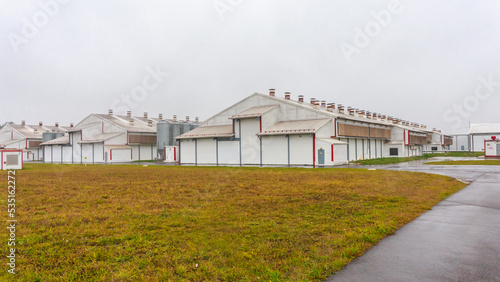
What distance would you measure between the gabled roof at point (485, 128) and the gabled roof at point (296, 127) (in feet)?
136

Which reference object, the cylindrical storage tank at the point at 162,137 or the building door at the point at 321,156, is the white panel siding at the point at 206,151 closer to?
the cylindrical storage tank at the point at 162,137

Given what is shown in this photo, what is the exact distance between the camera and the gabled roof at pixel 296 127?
35.8 meters

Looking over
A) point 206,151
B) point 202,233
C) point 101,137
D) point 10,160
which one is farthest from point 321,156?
point 101,137

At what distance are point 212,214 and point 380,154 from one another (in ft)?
157

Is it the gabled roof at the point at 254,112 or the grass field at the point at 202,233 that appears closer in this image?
the grass field at the point at 202,233

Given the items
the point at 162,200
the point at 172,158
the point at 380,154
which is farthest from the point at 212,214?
the point at 380,154

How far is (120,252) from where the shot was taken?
6.08 metres

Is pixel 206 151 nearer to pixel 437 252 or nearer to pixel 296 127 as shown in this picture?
pixel 296 127

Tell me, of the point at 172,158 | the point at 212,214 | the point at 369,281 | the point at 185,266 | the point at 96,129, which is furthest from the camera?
the point at 96,129

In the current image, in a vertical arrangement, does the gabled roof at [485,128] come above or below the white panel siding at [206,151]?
above

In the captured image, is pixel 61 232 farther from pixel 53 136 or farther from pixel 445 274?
pixel 53 136

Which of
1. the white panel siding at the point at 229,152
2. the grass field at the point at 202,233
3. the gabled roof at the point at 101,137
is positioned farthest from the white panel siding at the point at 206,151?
the grass field at the point at 202,233

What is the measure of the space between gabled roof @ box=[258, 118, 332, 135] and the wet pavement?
86.8ft

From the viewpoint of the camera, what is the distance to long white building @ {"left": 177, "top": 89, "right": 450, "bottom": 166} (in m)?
36.3
